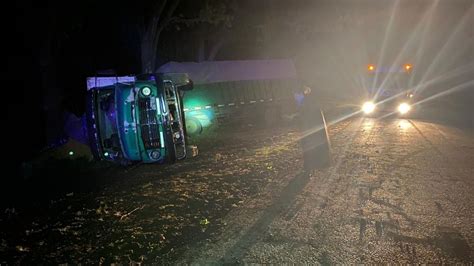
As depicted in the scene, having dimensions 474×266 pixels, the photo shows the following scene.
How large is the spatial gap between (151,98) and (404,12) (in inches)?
872

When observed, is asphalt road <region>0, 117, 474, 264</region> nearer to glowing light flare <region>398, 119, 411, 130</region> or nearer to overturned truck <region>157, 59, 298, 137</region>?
glowing light flare <region>398, 119, 411, 130</region>

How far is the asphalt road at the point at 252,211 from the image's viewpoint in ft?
14.7

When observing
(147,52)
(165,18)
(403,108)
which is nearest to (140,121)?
(147,52)

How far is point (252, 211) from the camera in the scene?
581 centimetres

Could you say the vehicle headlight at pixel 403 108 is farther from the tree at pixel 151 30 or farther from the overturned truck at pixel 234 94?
the tree at pixel 151 30

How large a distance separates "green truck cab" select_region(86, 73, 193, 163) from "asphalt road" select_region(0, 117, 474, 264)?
0.59 meters

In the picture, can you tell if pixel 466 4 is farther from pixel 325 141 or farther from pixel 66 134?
pixel 66 134

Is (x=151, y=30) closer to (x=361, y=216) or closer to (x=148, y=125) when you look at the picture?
(x=148, y=125)

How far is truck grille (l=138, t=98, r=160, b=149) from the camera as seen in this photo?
7555 millimetres

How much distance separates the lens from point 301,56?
115 ft

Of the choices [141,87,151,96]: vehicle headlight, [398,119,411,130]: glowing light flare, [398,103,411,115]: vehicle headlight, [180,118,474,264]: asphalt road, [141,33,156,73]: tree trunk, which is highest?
[141,33,156,73]: tree trunk

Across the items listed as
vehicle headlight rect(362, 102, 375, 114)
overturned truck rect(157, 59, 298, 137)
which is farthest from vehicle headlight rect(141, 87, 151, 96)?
vehicle headlight rect(362, 102, 375, 114)

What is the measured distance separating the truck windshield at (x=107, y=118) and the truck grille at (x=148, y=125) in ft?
2.38

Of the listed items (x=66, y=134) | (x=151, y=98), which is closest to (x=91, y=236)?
(x=151, y=98)
